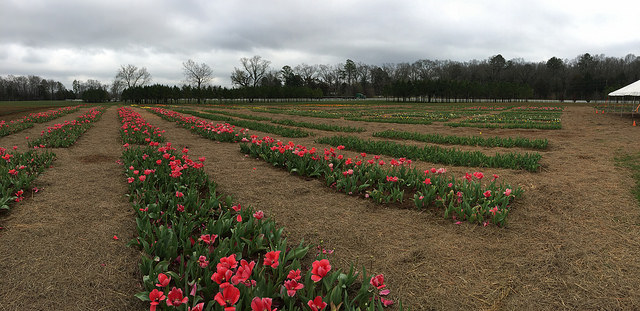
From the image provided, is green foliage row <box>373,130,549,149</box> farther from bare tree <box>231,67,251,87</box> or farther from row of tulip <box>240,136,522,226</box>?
bare tree <box>231,67,251,87</box>

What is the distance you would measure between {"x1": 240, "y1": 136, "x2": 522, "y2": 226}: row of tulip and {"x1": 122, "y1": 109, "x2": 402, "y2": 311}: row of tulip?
1.83 meters

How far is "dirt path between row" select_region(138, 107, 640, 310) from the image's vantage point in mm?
2625

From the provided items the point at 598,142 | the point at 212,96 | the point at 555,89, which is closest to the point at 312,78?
the point at 212,96

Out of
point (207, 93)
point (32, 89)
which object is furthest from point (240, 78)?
point (32, 89)

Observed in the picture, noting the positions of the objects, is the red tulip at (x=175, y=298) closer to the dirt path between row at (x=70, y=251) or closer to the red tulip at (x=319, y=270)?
the dirt path between row at (x=70, y=251)

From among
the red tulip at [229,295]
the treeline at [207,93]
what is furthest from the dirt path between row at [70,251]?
the treeline at [207,93]

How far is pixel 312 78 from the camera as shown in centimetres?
11625

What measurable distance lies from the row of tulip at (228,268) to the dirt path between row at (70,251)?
209 mm

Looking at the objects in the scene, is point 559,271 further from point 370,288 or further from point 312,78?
point 312,78

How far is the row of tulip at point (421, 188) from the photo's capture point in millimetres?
4043

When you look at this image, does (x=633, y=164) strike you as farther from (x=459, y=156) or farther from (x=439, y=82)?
(x=439, y=82)

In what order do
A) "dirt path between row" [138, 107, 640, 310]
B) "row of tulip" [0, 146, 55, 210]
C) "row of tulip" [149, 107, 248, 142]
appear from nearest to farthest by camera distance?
"dirt path between row" [138, 107, 640, 310]
"row of tulip" [0, 146, 55, 210]
"row of tulip" [149, 107, 248, 142]

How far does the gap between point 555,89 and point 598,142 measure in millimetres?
98766

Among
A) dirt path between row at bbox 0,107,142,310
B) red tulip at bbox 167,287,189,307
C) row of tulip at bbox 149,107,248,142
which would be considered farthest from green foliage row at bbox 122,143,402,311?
row of tulip at bbox 149,107,248,142
